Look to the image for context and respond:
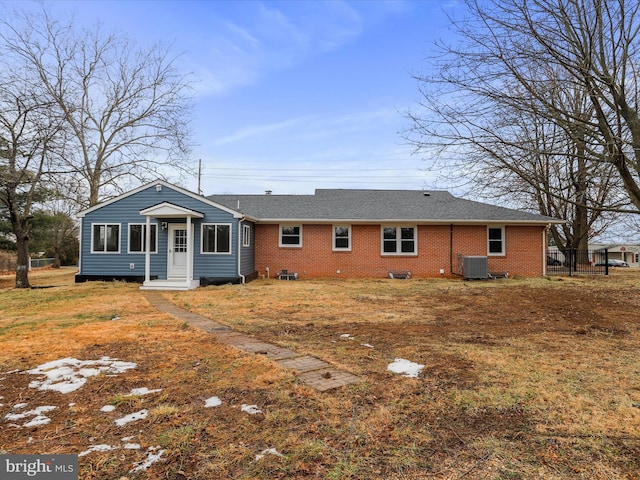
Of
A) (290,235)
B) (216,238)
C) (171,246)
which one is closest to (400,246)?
(290,235)

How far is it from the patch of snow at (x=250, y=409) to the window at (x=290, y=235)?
44.3ft

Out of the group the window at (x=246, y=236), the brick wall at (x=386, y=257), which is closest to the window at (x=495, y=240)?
the brick wall at (x=386, y=257)

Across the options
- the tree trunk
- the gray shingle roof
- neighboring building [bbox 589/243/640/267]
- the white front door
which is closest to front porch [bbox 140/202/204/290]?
the white front door

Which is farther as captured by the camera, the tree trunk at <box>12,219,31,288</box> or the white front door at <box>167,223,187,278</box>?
the white front door at <box>167,223,187,278</box>

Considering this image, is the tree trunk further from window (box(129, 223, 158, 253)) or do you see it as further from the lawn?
the lawn

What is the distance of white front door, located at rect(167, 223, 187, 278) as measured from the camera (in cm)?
1421

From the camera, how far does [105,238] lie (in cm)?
1453

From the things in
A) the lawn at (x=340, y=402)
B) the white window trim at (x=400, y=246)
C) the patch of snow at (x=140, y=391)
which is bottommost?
the lawn at (x=340, y=402)

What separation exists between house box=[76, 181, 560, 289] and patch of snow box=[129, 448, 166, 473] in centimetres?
1164

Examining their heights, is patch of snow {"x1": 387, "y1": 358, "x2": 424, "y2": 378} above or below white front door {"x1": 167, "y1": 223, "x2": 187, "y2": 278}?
below

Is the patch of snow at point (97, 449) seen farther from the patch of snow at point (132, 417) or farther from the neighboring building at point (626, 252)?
the neighboring building at point (626, 252)

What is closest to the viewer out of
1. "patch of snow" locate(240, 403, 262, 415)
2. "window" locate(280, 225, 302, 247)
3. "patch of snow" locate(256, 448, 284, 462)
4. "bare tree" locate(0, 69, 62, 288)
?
"patch of snow" locate(256, 448, 284, 462)

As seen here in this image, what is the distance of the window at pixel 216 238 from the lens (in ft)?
46.0

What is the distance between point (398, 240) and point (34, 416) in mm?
14979
